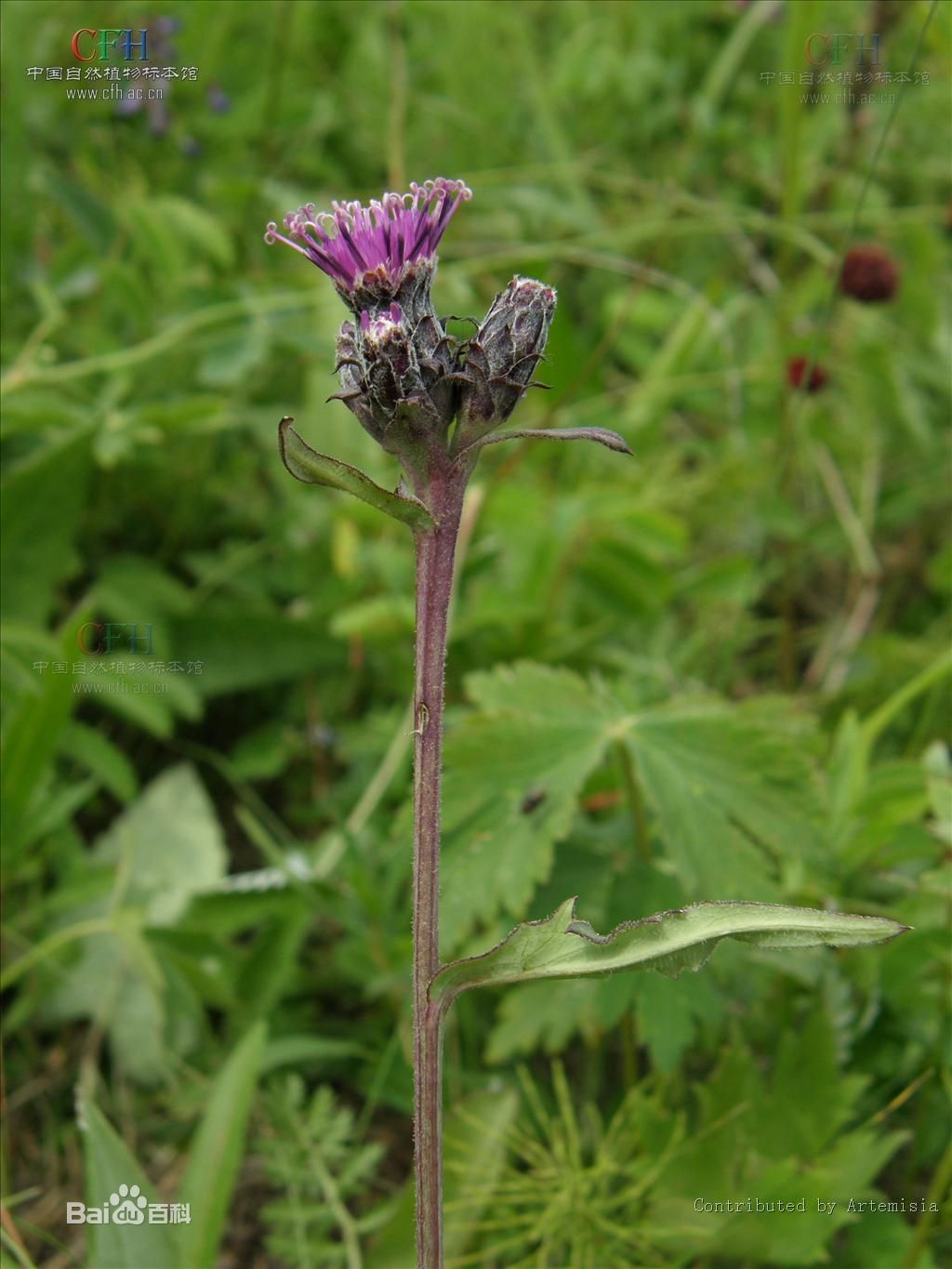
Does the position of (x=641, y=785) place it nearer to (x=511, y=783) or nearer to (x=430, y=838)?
(x=511, y=783)

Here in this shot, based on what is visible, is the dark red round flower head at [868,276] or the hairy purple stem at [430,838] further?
the dark red round flower head at [868,276]

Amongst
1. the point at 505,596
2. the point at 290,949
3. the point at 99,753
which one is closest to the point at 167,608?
the point at 99,753

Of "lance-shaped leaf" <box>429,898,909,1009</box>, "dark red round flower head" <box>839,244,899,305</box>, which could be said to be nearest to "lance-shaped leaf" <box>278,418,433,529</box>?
"lance-shaped leaf" <box>429,898,909,1009</box>

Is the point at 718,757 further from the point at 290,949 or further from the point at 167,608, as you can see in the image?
the point at 167,608

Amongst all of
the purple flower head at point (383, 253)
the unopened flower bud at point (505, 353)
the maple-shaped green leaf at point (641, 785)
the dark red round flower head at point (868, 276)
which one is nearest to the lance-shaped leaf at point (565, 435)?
the unopened flower bud at point (505, 353)

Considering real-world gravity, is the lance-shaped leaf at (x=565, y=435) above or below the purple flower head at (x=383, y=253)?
below

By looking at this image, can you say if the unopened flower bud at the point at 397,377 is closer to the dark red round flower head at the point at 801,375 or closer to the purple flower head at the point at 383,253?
the purple flower head at the point at 383,253

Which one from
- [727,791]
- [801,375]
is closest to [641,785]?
[727,791]
